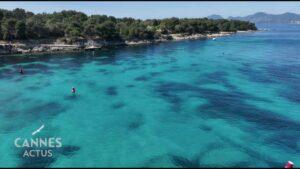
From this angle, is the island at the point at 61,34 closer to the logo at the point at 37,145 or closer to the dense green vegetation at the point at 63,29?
the dense green vegetation at the point at 63,29

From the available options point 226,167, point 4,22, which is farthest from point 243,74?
point 4,22

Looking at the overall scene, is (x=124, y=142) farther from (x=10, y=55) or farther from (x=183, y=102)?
(x=10, y=55)

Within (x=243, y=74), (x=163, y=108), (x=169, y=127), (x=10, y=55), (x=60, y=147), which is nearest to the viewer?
(x=60, y=147)

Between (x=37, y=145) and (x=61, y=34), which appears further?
(x=61, y=34)

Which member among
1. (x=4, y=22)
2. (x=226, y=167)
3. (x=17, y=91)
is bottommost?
(x=226, y=167)

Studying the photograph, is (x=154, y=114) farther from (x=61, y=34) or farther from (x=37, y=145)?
(x=61, y=34)

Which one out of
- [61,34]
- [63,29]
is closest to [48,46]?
[61,34]

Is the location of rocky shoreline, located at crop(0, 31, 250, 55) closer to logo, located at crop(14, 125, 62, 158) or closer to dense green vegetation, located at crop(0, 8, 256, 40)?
dense green vegetation, located at crop(0, 8, 256, 40)
